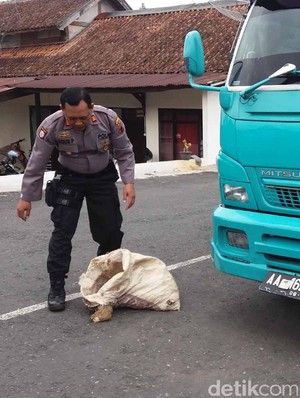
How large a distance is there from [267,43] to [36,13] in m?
22.3

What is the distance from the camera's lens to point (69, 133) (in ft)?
14.1

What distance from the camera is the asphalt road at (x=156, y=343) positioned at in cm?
335

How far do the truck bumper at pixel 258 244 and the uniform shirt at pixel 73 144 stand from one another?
3.29 ft

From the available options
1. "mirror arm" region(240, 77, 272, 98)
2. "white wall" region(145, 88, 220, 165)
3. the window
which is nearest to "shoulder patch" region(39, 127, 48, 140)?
"mirror arm" region(240, 77, 272, 98)

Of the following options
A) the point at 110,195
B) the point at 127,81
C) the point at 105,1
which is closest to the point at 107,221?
the point at 110,195

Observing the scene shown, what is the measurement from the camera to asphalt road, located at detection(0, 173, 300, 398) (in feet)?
11.0

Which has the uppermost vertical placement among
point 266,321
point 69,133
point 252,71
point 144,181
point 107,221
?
point 252,71

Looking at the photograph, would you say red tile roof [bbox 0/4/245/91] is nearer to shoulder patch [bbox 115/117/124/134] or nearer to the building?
the building

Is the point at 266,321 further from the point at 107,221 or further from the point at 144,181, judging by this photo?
the point at 144,181

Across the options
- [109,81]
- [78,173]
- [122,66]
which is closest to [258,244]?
[78,173]

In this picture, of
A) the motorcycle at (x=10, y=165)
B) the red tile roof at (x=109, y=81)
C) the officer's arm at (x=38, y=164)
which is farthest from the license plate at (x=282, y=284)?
the motorcycle at (x=10, y=165)

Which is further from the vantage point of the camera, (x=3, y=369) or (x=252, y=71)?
(x=252, y=71)

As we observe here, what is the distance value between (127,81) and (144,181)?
622 cm

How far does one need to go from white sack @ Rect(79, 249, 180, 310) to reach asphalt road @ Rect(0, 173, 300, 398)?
0.10 m
